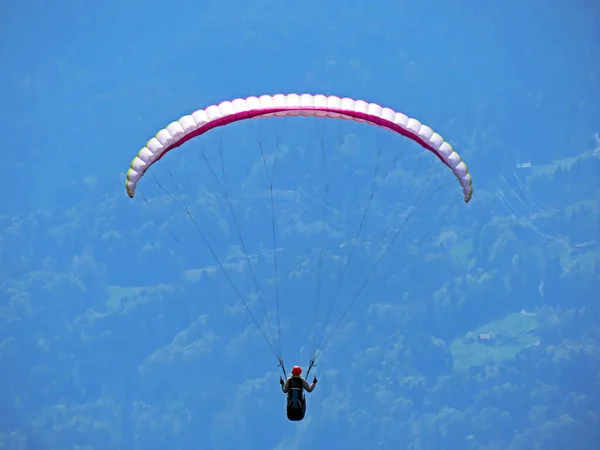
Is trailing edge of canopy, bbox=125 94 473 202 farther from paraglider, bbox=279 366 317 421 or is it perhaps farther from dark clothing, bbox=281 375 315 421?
dark clothing, bbox=281 375 315 421

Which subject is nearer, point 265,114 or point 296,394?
point 265,114

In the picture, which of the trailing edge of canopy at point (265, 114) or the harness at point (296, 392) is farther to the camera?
the harness at point (296, 392)

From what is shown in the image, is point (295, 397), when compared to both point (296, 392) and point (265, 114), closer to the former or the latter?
point (296, 392)

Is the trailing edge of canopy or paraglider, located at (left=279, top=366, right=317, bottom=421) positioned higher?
the trailing edge of canopy

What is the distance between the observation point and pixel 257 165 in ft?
108

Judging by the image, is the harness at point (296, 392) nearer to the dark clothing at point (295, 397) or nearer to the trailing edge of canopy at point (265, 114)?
the dark clothing at point (295, 397)

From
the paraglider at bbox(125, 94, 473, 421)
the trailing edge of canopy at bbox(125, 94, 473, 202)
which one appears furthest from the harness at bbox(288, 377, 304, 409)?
the trailing edge of canopy at bbox(125, 94, 473, 202)

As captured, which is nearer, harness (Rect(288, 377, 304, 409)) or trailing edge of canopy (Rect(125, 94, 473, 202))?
trailing edge of canopy (Rect(125, 94, 473, 202))

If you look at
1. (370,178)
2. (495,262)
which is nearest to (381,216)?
(370,178)

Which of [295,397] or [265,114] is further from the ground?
[265,114]

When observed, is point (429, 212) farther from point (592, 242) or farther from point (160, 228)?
point (160, 228)

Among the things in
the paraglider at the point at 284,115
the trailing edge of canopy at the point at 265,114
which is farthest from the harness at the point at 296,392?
the trailing edge of canopy at the point at 265,114

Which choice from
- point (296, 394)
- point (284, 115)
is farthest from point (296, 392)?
point (284, 115)

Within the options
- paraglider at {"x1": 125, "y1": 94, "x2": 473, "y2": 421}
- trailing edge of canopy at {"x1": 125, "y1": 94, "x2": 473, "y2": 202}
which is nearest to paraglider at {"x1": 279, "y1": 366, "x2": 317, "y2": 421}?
paraglider at {"x1": 125, "y1": 94, "x2": 473, "y2": 421}
